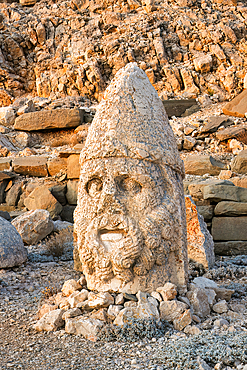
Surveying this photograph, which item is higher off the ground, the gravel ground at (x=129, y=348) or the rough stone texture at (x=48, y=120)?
the rough stone texture at (x=48, y=120)

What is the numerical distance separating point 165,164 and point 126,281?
1254 millimetres

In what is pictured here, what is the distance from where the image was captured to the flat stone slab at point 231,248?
686cm

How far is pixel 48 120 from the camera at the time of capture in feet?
59.0

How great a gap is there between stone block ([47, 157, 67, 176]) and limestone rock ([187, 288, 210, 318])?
1048cm

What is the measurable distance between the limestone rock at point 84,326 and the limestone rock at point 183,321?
67cm

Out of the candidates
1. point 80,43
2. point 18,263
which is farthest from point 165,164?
point 80,43

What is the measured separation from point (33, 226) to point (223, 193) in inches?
174

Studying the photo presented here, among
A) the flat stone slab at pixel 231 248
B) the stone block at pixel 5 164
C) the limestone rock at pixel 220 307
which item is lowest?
the flat stone slab at pixel 231 248

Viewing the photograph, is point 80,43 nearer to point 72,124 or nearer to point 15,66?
point 15,66

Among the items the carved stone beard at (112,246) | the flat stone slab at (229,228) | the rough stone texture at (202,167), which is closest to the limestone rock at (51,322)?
the carved stone beard at (112,246)

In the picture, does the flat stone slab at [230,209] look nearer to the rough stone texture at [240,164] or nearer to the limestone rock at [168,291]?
the limestone rock at [168,291]

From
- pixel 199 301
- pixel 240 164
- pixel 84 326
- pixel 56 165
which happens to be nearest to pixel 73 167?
pixel 56 165

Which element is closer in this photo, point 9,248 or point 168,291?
point 168,291

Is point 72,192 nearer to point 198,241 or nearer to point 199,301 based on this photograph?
point 198,241
